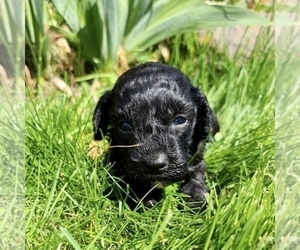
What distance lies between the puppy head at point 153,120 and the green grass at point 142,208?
17 cm

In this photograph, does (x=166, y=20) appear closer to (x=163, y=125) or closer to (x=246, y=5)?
(x=246, y=5)

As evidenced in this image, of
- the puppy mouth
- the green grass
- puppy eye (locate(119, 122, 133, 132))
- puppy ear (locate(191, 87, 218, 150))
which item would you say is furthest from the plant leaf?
the puppy mouth

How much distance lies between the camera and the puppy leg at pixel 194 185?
10.9ft

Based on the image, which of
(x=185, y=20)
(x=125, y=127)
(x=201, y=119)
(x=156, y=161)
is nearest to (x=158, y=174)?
(x=156, y=161)

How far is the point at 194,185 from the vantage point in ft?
10.9

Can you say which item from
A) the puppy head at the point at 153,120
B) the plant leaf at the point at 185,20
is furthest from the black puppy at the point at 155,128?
the plant leaf at the point at 185,20

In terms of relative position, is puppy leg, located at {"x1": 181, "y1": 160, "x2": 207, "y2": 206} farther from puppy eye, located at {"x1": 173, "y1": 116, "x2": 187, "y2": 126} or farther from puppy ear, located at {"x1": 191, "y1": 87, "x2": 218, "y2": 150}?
puppy eye, located at {"x1": 173, "y1": 116, "x2": 187, "y2": 126}

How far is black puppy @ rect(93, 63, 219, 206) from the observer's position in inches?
114

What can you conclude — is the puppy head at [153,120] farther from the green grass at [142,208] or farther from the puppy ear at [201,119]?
the green grass at [142,208]

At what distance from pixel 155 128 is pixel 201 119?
0.40 metres

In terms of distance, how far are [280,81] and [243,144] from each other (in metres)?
0.70

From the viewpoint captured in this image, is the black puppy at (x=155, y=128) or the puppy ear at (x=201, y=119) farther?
the puppy ear at (x=201, y=119)

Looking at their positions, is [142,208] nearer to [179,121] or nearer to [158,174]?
[158,174]

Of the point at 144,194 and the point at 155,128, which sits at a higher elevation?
the point at 155,128
